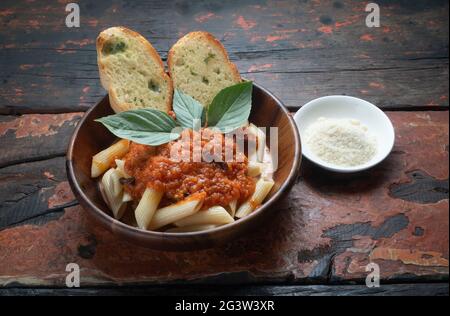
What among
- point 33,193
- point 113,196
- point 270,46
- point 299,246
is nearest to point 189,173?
point 113,196

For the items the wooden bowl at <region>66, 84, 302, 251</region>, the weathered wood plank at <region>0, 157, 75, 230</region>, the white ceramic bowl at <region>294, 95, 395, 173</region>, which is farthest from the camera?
the white ceramic bowl at <region>294, 95, 395, 173</region>

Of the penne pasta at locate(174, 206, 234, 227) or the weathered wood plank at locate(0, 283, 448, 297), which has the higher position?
the penne pasta at locate(174, 206, 234, 227)

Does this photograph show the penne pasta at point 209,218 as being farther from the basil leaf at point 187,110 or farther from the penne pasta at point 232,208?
the basil leaf at point 187,110

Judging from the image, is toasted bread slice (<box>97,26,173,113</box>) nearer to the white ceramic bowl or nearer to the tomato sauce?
the tomato sauce

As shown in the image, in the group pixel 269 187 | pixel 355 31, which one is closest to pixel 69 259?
pixel 269 187

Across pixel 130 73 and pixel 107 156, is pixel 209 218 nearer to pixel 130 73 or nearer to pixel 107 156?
pixel 107 156

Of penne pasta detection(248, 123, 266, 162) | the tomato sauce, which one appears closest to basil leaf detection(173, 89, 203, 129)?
the tomato sauce
